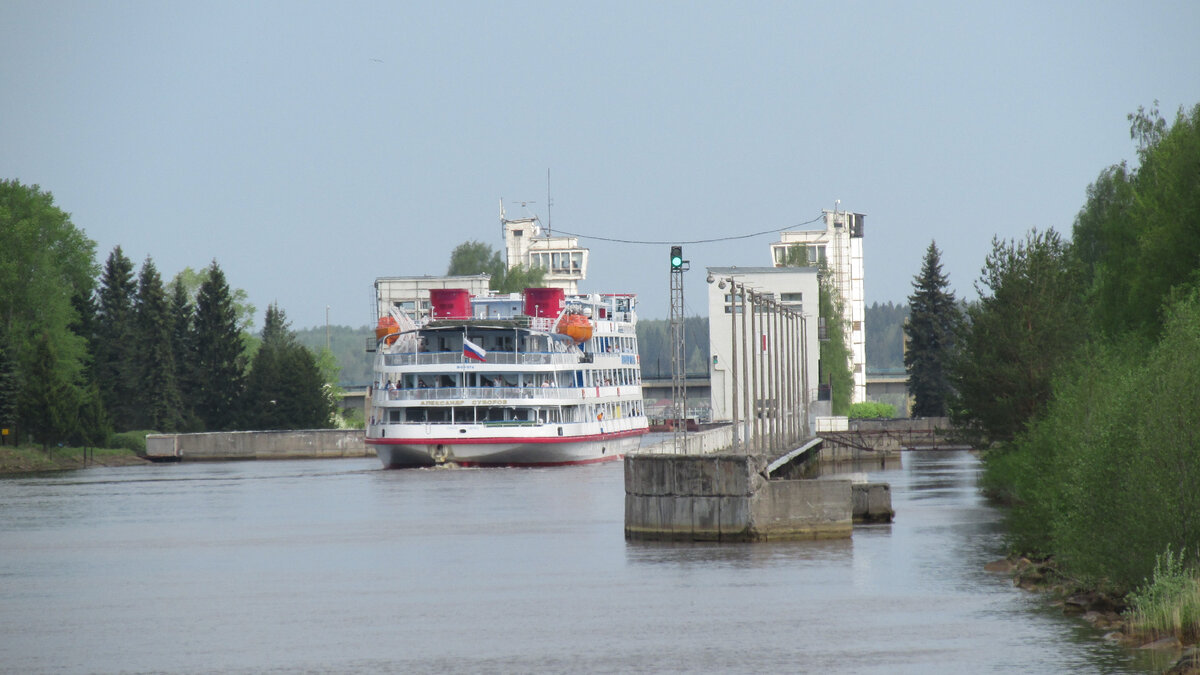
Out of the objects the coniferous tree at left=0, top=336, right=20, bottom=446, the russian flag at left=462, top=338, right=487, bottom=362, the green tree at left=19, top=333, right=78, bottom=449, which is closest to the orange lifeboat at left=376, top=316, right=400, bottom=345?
the russian flag at left=462, top=338, right=487, bottom=362

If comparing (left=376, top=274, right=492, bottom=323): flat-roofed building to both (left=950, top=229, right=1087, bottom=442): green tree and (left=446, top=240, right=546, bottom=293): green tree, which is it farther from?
(left=950, top=229, right=1087, bottom=442): green tree

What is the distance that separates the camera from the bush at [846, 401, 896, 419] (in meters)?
117

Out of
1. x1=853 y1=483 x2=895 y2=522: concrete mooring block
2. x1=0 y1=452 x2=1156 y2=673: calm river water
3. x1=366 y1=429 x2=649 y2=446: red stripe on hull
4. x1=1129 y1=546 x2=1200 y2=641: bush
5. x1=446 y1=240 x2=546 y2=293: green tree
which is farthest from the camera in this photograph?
x1=446 y1=240 x2=546 y2=293: green tree

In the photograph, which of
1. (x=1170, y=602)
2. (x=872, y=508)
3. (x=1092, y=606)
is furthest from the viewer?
(x=872, y=508)

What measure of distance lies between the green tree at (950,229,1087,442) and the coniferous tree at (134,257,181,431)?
59.2 m

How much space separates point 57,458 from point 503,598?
199ft

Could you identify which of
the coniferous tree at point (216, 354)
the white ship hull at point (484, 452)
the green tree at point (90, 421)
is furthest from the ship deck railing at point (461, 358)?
the coniferous tree at point (216, 354)

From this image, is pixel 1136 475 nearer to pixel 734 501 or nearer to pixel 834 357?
pixel 734 501

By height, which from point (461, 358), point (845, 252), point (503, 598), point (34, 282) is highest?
point (845, 252)

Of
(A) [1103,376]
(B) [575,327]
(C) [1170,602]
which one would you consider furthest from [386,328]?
(C) [1170,602]

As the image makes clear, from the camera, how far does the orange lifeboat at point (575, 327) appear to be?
79.3 metres

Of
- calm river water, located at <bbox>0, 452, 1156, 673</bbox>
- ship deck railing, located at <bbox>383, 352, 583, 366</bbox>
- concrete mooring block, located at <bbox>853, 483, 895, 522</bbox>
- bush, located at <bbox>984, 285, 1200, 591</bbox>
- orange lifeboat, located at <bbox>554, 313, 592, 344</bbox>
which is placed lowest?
calm river water, located at <bbox>0, 452, 1156, 673</bbox>

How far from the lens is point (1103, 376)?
34.8m

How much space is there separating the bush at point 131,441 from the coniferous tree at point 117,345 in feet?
11.1
